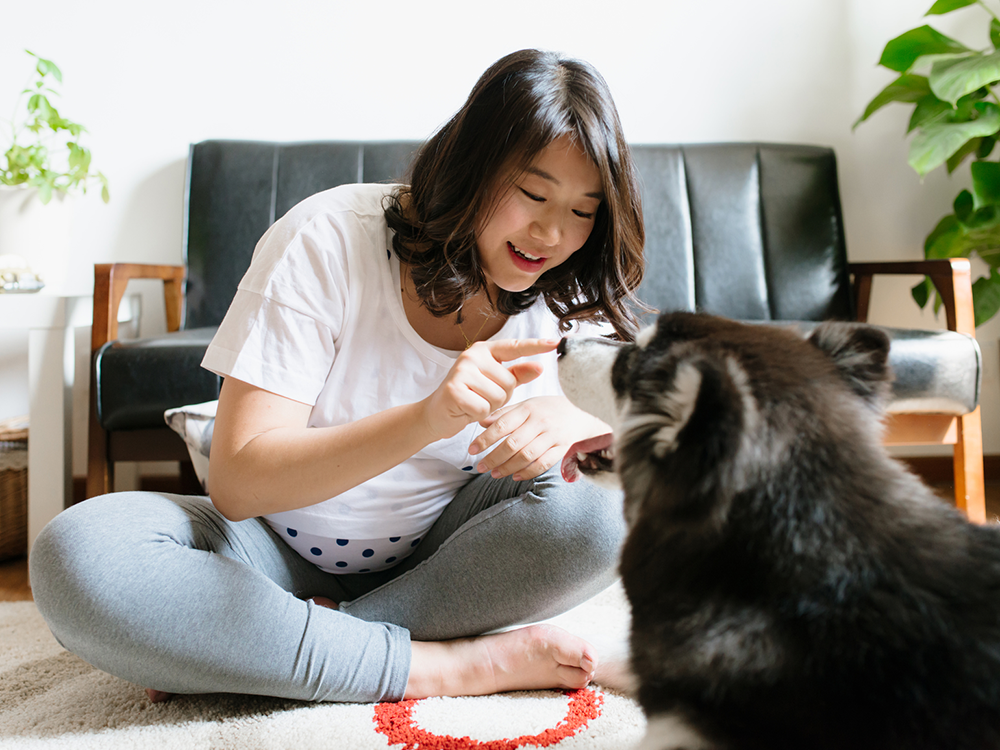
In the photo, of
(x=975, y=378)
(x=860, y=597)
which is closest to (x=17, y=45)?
(x=860, y=597)

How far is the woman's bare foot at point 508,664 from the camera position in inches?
45.0

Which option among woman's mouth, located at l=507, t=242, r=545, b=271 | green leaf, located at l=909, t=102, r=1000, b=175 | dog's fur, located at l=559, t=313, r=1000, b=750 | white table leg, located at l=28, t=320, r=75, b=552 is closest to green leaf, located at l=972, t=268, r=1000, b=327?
green leaf, located at l=909, t=102, r=1000, b=175

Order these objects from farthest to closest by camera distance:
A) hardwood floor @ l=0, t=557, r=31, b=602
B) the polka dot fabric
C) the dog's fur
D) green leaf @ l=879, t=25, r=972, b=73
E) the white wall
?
the white wall → green leaf @ l=879, t=25, r=972, b=73 → hardwood floor @ l=0, t=557, r=31, b=602 → the polka dot fabric → the dog's fur

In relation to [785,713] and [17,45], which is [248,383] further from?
[17,45]

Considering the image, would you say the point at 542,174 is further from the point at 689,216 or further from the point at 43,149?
the point at 43,149

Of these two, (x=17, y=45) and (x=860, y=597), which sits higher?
(x=17, y=45)

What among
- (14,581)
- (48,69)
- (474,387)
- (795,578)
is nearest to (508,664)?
(474,387)

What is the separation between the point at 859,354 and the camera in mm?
765

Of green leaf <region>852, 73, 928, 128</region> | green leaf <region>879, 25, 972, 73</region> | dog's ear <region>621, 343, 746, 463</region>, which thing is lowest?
dog's ear <region>621, 343, 746, 463</region>

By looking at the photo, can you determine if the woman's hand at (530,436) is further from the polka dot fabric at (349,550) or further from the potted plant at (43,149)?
the potted plant at (43,149)

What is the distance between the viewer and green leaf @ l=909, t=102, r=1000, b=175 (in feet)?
7.07

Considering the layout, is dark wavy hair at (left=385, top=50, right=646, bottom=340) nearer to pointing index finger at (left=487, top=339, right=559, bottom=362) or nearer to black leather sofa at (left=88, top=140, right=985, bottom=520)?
pointing index finger at (left=487, top=339, right=559, bottom=362)

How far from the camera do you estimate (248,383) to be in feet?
3.33

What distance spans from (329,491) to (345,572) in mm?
365
